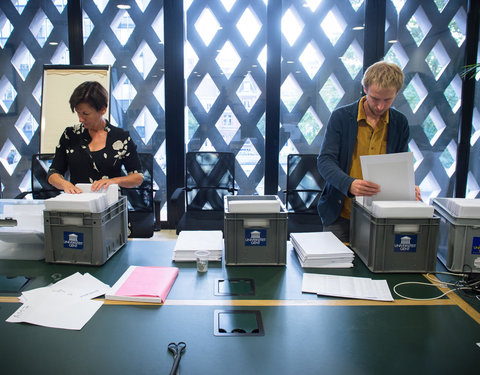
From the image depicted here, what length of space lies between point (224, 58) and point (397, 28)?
164 cm

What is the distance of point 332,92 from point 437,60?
1.01 m

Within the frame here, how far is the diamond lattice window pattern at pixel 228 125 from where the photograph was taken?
3637mm

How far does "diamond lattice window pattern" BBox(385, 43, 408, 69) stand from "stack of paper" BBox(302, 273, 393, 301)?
2782mm

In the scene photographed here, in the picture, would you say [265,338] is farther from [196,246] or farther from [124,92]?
[124,92]

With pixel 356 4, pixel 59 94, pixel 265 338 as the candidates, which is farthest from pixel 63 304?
pixel 356 4

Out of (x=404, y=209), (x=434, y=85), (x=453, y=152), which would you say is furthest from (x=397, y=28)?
(x=404, y=209)

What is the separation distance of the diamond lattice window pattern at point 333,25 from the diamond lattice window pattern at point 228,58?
874 millimetres

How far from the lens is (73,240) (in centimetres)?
152

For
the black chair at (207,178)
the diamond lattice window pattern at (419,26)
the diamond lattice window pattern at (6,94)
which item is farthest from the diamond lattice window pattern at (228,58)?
the diamond lattice window pattern at (6,94)

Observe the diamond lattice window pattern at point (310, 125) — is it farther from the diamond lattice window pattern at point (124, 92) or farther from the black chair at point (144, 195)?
the diamond lattice window pattern at point (124, 92)

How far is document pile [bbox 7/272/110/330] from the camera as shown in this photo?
1114 millimetres

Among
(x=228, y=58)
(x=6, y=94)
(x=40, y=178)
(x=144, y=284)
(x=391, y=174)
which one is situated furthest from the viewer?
(x=6, y=94)

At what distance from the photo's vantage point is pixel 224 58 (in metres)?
3.55

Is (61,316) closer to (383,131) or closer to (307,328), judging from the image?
Result: (307,328)
